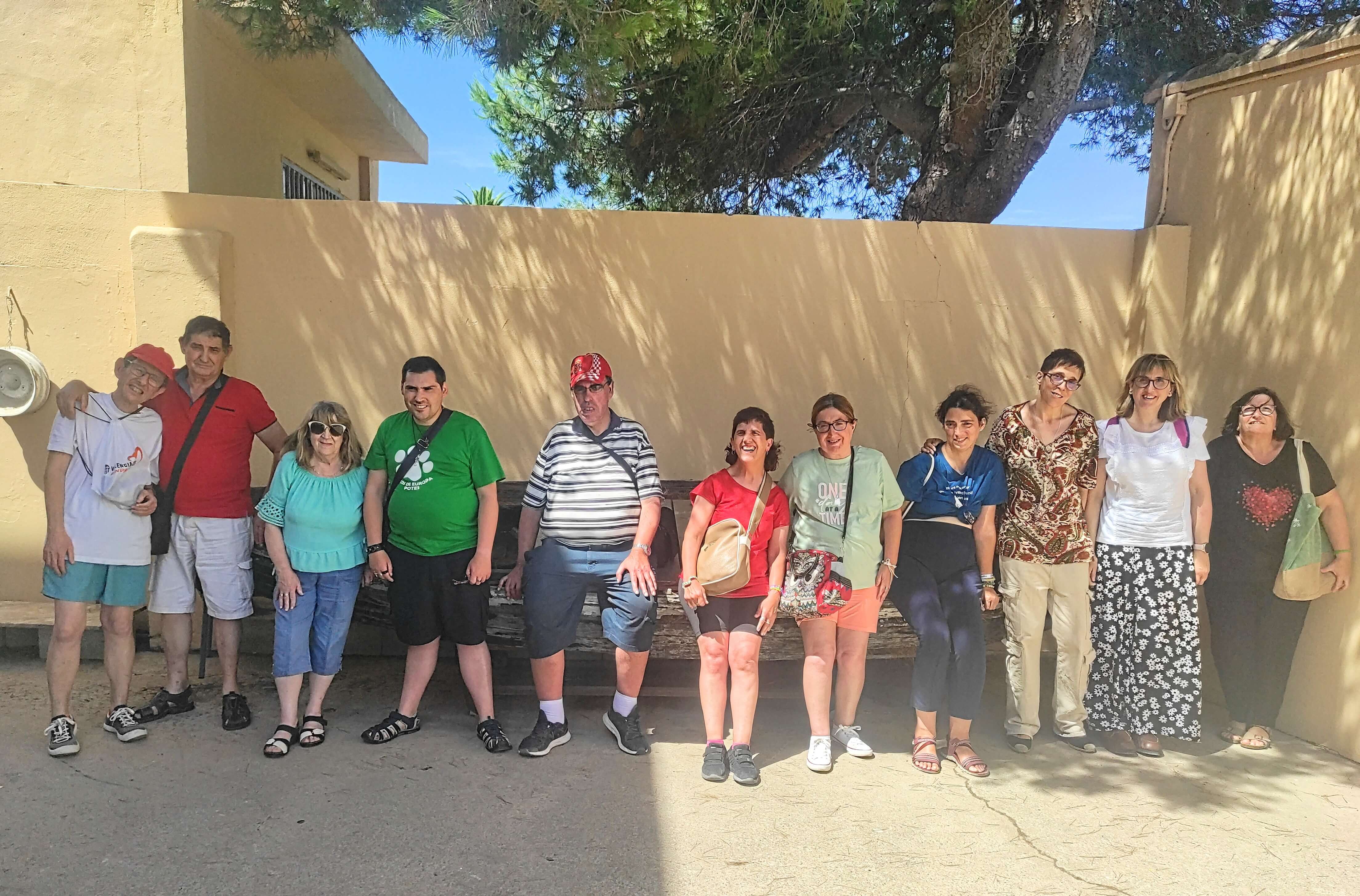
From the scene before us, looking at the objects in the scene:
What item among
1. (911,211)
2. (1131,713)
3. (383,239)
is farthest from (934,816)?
(911,211)

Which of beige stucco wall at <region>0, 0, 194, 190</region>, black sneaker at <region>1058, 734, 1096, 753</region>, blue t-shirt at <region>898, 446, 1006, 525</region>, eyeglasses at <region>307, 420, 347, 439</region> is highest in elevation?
beige stucco wall at <region>0, 0, 194, 190</region>

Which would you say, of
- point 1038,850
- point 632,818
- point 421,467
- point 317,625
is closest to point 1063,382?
point 1038,850

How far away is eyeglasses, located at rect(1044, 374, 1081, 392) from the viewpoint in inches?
143

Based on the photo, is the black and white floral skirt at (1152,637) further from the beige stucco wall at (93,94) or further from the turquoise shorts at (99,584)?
the beige stucco wall at (93,94)

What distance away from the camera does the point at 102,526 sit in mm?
3516

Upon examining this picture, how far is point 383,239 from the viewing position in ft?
15.6

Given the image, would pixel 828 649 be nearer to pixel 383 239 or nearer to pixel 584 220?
pixel 584 220

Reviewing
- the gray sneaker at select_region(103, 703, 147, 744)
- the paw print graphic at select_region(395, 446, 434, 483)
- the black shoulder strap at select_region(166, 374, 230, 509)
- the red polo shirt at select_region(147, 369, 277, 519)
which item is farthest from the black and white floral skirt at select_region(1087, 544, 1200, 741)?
the gray sneaker at select_region(103, 703, 147, 744)

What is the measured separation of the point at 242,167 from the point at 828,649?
5.17 metres

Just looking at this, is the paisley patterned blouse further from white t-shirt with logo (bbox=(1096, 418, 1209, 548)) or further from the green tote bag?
the green tote bag

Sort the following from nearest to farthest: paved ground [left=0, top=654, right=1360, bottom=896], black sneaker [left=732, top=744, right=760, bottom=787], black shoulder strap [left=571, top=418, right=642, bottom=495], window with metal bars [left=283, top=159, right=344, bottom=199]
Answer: paved ground [left=0, top=654, right=1360, bottom=896], black sneaker [left=732, top=744, right=760, bottom=787], black shoulder strap [left=571, top=418, right=642, bottom=495], window with metal bars [left=283, top=159, right=344, bottom=199]

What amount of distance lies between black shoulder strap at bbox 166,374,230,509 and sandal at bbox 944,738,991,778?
11.5ft

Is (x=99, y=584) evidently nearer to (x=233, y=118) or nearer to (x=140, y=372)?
(x=140, y=372)

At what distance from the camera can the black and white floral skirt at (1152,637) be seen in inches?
148
